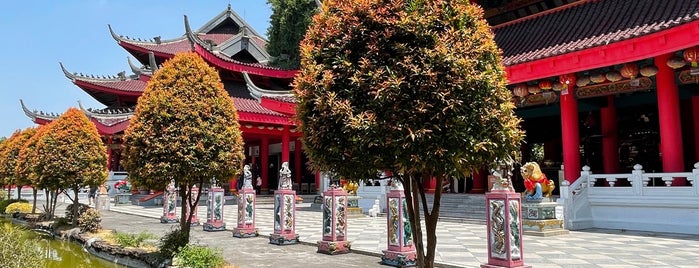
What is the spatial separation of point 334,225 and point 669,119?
8516 mm

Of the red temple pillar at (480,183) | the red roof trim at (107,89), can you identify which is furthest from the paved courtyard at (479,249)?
the red roof trim at (107,89)

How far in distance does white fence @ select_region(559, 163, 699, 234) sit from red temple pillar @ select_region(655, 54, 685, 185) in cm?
38

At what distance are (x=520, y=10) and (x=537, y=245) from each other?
1019 centimetres

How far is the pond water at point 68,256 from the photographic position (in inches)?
411

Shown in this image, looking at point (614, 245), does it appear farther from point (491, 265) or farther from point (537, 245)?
point (491, 265)

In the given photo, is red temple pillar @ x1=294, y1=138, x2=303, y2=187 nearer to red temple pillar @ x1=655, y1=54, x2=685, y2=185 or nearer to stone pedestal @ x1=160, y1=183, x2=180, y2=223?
stone pedestal @ x1=160, y1=183, x2=180, y2=223

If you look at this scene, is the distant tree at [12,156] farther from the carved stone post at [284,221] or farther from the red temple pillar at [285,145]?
the carved stone post at [284,221]

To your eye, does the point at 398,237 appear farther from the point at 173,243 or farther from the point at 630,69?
the point at 630,69

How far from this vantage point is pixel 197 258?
25.6ft

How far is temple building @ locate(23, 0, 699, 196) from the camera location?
12.0 meters

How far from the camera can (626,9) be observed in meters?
13.4

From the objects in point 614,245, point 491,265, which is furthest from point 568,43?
point 491,265

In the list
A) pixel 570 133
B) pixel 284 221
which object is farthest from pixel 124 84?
pixel 570 133

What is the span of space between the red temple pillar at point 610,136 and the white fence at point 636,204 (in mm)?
4549
